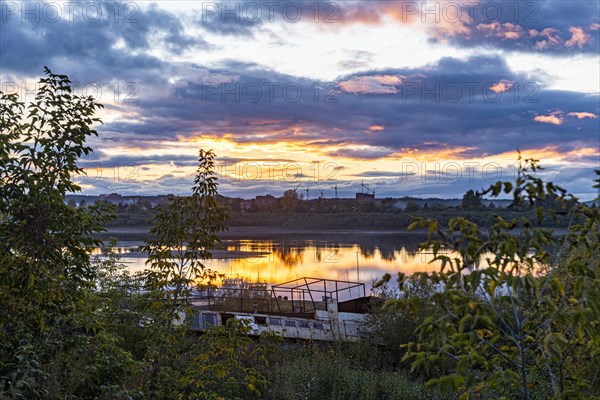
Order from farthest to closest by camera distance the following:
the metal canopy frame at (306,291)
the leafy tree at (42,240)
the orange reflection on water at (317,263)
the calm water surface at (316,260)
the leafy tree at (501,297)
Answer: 1. the calm water surface at (316,260)
2. the orange reflection on water at (317,263)
3. the metal canopy frame at (306,291)
4. the leafy tree at (42,240)
5. the leafy tree at (501,297)

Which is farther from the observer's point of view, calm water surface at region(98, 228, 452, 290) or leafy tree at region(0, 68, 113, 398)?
calm water surface at region(98, 228, 452, 290)

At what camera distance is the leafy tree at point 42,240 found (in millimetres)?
7090

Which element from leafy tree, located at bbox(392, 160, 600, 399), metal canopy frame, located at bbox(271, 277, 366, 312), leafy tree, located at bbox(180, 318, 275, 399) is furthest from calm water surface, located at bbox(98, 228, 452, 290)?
leafy tree, located at bbox(392, 160, 600, 399)

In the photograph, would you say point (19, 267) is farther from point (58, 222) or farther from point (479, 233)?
point (479, 233)

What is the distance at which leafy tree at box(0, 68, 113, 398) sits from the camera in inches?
279

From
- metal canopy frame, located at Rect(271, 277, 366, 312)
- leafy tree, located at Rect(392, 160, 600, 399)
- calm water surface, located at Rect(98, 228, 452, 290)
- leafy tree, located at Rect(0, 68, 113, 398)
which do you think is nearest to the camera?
leafy tree, located at Rect(392, 160, 600, 399)

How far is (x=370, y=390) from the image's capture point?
1575 centimetres

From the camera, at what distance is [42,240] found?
7.49m

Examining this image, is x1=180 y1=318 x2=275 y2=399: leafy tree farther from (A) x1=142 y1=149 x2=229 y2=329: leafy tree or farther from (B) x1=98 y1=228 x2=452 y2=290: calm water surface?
(B) x1=98 y1=228 x2=452 y2=290: calm water surface

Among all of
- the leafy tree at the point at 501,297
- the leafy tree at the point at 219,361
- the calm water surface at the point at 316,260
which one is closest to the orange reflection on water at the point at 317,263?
the calm water surface at the point at 316,260

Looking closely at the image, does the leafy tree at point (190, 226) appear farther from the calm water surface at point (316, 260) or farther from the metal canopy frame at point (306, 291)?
the calm water surface at point (316, 260)

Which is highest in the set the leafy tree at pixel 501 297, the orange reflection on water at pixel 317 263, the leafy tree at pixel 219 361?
the leafy tree at pixel 501 297

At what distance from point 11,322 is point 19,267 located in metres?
0.72

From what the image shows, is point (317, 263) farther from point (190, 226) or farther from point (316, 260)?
point (190, 226)
